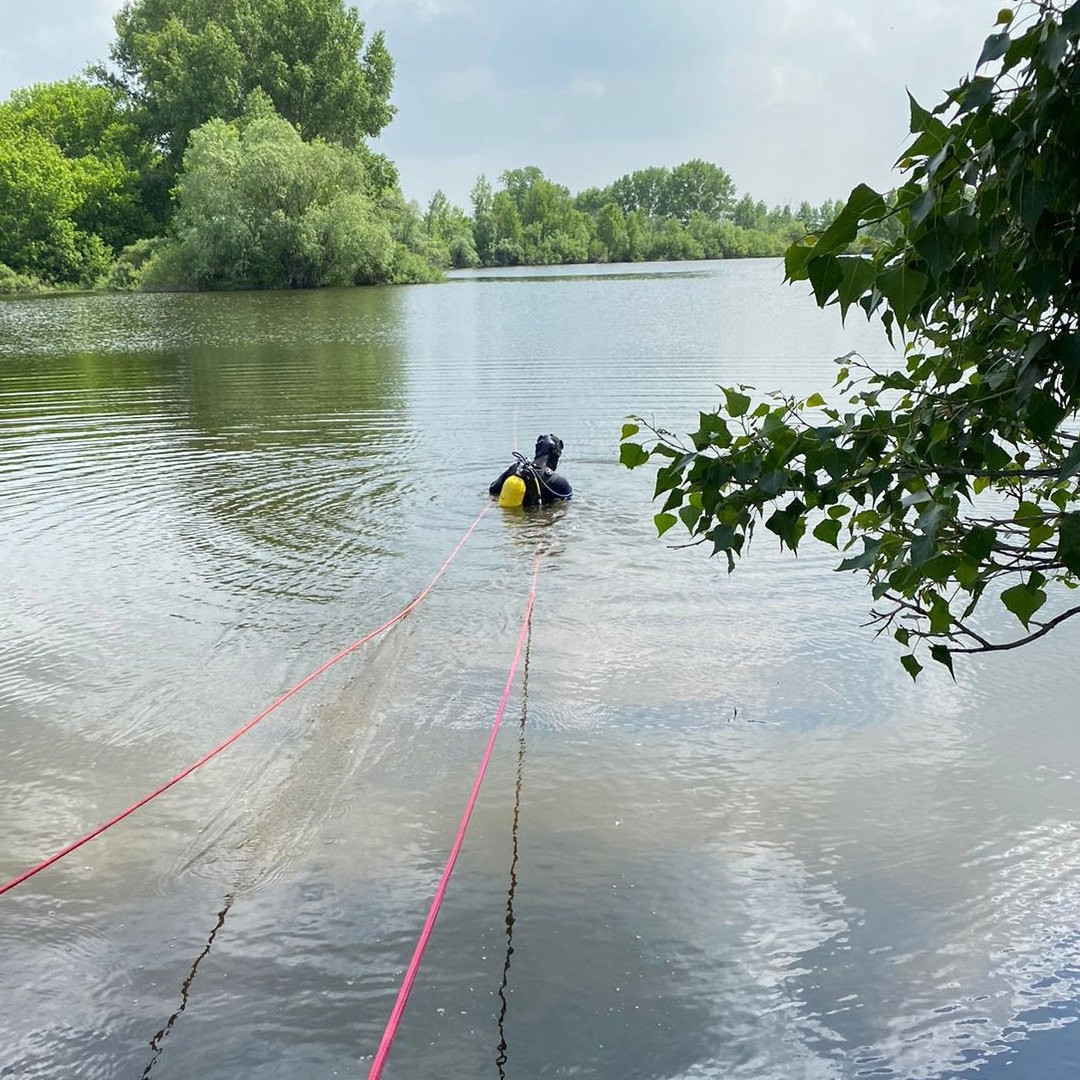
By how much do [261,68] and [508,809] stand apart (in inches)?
3047

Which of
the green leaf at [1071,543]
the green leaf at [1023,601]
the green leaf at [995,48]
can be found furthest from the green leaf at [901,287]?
the green leaf at [1023,601]

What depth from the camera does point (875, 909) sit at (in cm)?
471

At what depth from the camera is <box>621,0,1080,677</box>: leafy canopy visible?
1.87 metres

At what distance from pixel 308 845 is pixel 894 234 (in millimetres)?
4307

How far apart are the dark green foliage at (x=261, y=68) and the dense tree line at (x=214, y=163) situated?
118 millimetres

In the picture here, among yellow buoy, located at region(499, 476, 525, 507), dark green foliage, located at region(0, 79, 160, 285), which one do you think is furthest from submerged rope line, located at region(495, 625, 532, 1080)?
dark green foliage, located at region(0, 79, 160, 285)

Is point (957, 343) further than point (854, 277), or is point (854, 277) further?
point (957, 343)

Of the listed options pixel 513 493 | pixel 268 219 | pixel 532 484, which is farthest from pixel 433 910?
pixel 268 219

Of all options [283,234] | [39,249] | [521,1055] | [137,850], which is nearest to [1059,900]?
[521,1055]

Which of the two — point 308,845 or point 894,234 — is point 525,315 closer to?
point 308,845

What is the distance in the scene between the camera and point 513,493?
11.7m

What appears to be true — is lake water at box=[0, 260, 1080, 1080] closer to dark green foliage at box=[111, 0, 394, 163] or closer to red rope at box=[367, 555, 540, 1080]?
red rope at box=[367, 555, 540, 1080]

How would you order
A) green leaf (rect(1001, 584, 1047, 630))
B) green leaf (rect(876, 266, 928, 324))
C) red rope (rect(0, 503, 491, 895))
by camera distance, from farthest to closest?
red rope (rect(0, 503, 491, 895)) < green leaf (rect(1001, 584, 1047, 630)) < green leaf (rect(876, 266, 928, 324))

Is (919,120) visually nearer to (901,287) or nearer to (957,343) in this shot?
(901,287)
